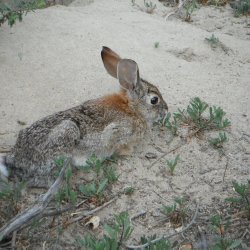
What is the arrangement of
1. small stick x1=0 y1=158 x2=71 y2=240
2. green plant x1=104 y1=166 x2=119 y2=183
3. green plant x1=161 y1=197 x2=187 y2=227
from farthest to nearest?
green plant x1=104 y1=166 x2=119 y2=183 → green plant x1=161 y1=197 x2=187 y2=227 → small stick x1=0 y1=158 x2=71 y2=240

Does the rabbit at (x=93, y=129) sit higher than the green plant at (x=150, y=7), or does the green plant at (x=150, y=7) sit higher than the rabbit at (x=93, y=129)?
the green plant at (x=150, y=7)

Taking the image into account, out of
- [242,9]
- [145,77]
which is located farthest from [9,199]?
[242,9]

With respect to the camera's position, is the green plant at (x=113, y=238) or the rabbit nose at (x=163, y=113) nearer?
the green plant at (x=113, y=238)

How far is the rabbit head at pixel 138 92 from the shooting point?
537 cm

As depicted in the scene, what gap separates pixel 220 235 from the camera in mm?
3865

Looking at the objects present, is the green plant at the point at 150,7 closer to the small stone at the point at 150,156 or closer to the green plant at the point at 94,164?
the small stone at the point at 150,156

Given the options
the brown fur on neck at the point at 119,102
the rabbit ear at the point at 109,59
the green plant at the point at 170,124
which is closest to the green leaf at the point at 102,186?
the brown fur on neck at the point at 119,102

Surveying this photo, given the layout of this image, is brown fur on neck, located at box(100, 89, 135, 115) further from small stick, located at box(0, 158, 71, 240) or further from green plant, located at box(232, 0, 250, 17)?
green plant, located at box(232, 0, 250, 17)

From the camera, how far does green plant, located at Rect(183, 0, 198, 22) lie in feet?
26.8

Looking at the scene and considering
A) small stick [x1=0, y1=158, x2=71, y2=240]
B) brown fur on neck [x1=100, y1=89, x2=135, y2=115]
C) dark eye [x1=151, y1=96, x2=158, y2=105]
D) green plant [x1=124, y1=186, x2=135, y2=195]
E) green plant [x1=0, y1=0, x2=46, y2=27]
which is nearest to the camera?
small stick [x1=0, y1=158, x2=71, y2=240]

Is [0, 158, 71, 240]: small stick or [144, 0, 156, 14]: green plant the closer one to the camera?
[0, 158, 71, 240]: small stick

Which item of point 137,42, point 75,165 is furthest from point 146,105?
point 137,42

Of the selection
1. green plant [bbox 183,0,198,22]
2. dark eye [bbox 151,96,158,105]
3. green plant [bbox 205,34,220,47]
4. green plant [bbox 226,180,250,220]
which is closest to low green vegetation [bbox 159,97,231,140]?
dark eye [bbox 151,96,158,105]

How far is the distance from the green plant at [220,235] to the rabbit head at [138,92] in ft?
5.98
